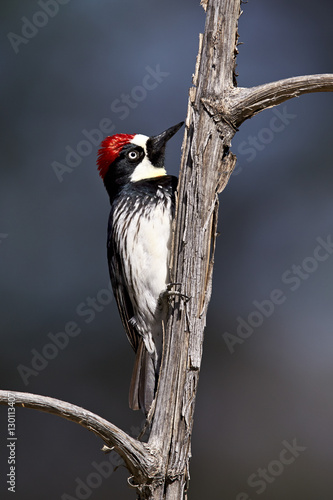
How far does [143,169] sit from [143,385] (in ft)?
2.89

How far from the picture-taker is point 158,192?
2.07m

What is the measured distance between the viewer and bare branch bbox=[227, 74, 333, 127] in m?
1.39

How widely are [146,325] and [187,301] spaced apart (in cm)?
67

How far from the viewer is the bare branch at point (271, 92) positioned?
1.39m

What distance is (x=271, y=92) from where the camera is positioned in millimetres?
1398

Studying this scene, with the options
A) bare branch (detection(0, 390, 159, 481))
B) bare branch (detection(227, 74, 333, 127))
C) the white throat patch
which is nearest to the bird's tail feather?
bare branch (detection(0, 390, 159, 481))

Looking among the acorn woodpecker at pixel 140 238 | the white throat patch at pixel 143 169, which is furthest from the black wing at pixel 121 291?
the white throat patch at pixel 143 169

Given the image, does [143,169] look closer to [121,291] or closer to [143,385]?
[121,291]

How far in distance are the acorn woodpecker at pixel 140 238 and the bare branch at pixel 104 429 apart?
0.57m

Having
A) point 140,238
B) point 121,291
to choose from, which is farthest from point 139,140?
point 121,291

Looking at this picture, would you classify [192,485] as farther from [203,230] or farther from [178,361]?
[203,230]

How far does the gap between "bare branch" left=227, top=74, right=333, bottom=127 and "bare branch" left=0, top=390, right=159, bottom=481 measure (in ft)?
2.68

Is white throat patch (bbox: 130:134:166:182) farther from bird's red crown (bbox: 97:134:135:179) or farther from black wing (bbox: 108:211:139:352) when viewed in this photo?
black wing (bbox: 108:211:139:352)

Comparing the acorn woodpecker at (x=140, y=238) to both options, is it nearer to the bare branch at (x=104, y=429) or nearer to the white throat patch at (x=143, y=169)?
the white throat patch at (x=143, y=169)
